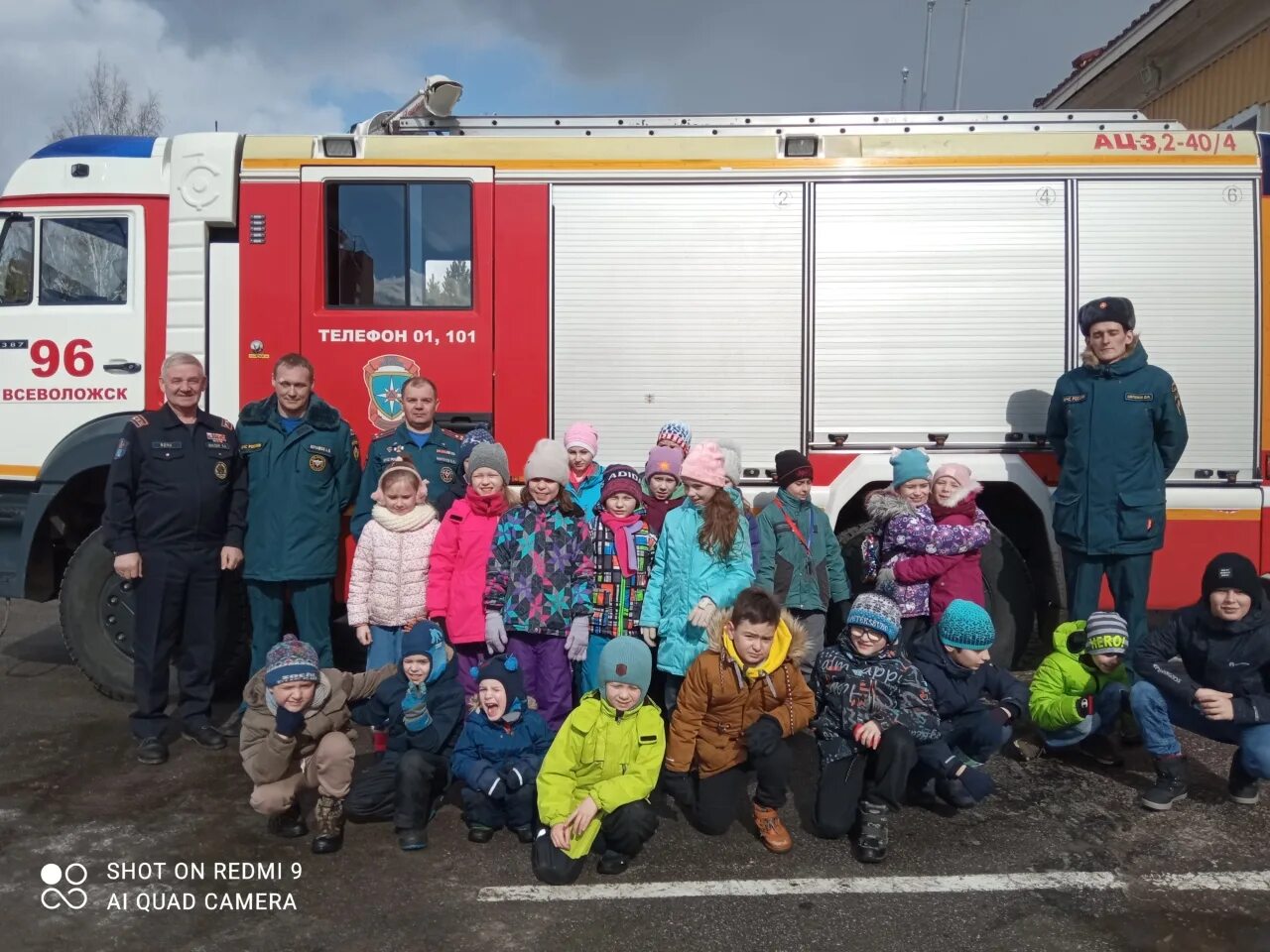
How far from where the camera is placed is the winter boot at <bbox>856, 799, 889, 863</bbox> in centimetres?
375

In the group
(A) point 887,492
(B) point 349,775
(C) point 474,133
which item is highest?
(C) point 474,133

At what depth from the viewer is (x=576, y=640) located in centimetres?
434

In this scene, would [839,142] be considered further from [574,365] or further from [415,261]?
[415,261]

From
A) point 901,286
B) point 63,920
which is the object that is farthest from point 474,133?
point 63,920

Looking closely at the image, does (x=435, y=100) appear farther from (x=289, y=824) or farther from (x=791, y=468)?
(x=289, y=824)

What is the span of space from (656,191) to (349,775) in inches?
136

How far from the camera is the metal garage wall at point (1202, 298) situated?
5.33 meters

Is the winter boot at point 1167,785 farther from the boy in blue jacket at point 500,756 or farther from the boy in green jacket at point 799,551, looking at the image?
the boy in blue jacket at point 500,756

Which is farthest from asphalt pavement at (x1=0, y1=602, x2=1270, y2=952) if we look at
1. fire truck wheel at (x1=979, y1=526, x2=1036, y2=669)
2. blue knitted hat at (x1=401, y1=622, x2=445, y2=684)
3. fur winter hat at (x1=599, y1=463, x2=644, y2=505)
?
fur winter hat at (x1=599, y1=463, x2=644, y2=505)

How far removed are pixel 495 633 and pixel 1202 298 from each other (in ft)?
13.8

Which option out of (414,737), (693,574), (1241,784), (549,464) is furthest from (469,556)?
(1241,784)

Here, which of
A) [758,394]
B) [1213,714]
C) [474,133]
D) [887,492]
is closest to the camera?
[1213,714]

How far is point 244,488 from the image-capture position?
506 centimetres

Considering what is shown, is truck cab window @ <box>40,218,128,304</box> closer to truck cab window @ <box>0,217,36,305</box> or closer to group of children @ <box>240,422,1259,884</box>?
truck cab window @ <box>0,217,36,305</box>
